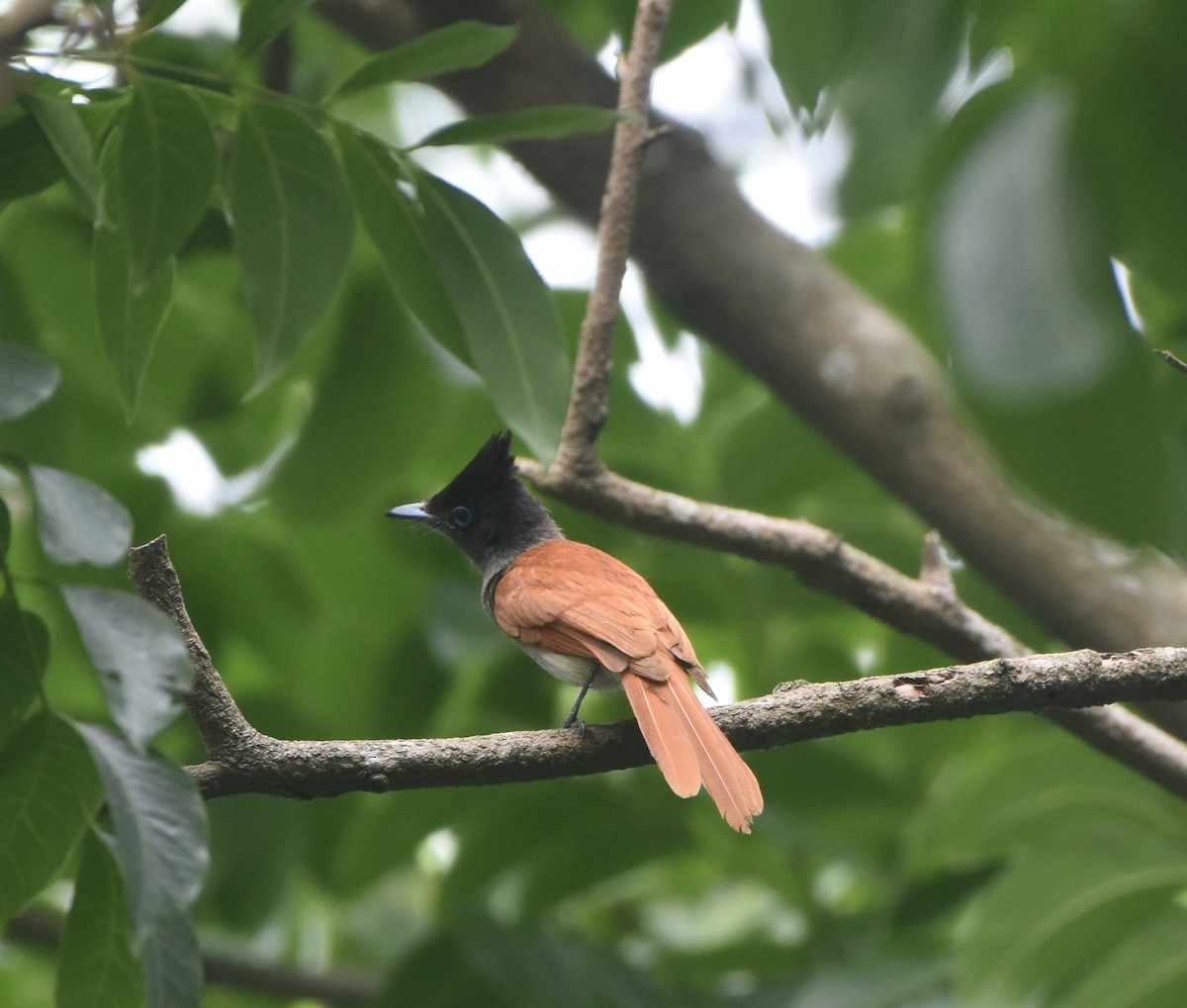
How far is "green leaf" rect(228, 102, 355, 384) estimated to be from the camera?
7.46ft

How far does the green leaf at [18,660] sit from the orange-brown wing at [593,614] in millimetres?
1486

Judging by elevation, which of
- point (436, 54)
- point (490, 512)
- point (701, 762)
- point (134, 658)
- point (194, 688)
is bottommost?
point (134, 658)

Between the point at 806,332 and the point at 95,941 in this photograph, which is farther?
the point at 806,332

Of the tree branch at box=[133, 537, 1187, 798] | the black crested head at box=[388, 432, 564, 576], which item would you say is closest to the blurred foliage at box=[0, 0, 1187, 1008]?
the black crested head at box=[388, 432, 564, 576]

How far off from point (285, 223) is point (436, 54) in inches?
14.8

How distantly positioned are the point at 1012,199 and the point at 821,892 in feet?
11.1

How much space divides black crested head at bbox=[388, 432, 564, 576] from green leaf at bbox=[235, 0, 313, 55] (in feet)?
6.68

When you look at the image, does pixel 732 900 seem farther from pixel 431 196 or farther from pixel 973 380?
pixel 973 380

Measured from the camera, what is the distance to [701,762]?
2.73m

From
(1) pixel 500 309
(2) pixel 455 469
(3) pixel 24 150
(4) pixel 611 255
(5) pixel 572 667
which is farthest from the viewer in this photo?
(2) pixel 455 469

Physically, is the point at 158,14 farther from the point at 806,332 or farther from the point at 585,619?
the point at 806,332

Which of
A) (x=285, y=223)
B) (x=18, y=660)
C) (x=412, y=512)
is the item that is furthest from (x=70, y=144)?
(x=412, y=512)

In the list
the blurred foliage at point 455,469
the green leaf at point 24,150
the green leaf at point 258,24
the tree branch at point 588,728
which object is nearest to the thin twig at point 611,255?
the blurred foliage at point 455,469

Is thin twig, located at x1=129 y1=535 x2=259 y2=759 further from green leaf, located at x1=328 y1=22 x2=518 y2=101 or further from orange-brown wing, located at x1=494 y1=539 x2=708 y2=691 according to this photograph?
orange-brown wing, located at x1=494 y1=539 x2=708 y2=691
